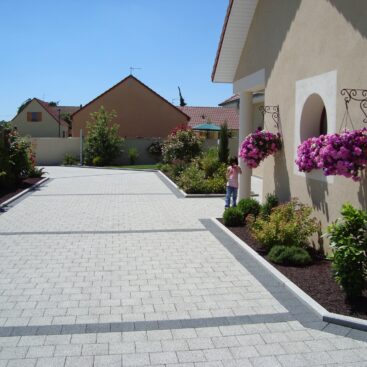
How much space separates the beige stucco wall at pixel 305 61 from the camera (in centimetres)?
670

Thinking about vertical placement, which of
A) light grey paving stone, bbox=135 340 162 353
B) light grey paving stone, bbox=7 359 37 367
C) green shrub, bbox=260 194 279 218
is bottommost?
light grey paving stone, bbox=7 359 37 367

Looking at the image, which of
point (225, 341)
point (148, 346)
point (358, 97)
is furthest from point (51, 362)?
point (358, 97)

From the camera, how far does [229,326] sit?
5.14m

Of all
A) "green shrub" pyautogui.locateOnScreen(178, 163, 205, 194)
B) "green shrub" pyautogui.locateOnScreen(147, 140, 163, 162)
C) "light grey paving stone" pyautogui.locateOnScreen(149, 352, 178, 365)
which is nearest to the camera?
"light grey paving stone" pyautogui.locateOnScreen(149, 352, 178, 365)

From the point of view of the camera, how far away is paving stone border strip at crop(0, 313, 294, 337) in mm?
4965

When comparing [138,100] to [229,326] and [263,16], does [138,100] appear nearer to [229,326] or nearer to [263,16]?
[263,16]

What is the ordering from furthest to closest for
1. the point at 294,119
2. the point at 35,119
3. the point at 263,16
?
the point at 35,119 → the point at 263,16 → the point at 294,119

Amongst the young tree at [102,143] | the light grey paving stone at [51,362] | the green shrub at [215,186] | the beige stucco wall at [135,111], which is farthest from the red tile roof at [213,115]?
the light grey paving stone at [51,362]

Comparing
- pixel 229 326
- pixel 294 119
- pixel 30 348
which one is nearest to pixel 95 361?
pixel 30 348

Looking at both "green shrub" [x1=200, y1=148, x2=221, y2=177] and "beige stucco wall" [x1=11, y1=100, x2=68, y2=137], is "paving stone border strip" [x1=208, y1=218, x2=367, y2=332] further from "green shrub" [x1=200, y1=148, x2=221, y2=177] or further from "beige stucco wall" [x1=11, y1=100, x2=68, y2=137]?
"beige stucco wall" [x1=11, y1=100, x2=68, y2=137]

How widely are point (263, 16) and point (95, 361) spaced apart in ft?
28.9

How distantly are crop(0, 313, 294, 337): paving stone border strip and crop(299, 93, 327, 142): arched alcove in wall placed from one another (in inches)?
170

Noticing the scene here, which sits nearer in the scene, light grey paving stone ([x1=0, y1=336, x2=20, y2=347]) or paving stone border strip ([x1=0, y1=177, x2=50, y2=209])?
light grey paving stone ([x1=0, y1=336, x2=20, y2=347])

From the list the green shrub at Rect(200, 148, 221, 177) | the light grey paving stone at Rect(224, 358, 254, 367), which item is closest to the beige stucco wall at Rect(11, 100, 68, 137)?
the green shrub at Rect(200, 148, 221, 177)
